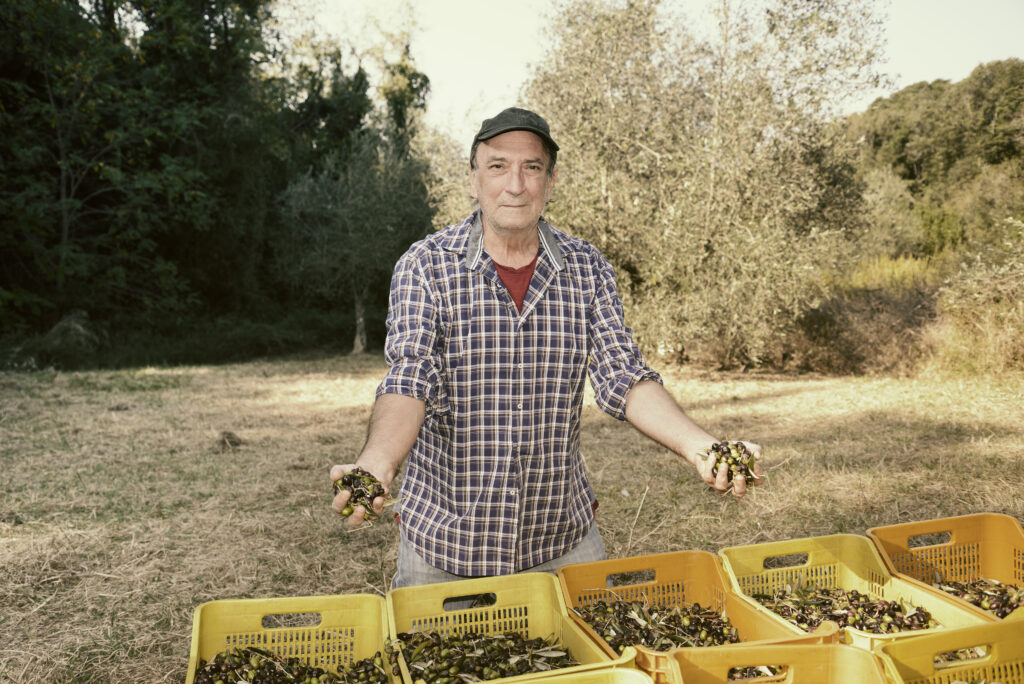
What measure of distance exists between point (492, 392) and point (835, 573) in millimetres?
1388

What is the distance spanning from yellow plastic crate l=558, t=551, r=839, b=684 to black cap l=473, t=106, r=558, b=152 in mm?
1324

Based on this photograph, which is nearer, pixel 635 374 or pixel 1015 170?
pixel 635 374

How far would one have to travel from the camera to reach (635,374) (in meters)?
2.47

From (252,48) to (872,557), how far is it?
19.9 metres

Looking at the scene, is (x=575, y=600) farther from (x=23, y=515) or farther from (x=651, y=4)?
(x=651, y=4)

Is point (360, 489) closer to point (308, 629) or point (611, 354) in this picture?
point (308, 629)

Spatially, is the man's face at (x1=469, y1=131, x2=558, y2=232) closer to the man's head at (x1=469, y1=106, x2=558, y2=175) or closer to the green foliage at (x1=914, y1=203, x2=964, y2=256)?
the man's head at (x1=469, y1=106, x2=558, y2=175)

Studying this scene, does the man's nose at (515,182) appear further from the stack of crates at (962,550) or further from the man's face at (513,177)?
the stack of crates at (962,550)

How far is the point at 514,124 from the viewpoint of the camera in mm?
2354

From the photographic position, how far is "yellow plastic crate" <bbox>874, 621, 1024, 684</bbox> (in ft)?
5.73

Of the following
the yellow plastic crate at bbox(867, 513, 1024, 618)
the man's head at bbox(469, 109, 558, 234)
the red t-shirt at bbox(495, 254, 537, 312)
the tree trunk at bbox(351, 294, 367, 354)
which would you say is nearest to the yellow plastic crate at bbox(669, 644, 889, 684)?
the yellow plastic crate at bbox(867, 513, 1024, 618)

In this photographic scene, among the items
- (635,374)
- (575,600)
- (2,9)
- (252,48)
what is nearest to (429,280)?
(635,374)

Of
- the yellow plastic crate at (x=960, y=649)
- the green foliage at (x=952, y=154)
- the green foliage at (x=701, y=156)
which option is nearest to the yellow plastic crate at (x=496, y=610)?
the yellow plastic crate at (x=960, y=649)

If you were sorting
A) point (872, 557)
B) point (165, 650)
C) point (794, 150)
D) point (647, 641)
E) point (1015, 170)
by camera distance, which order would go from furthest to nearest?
point (1015, 170)
point (794, 150)
point (165, 650)
point (872, 557)
point (647, 641)
